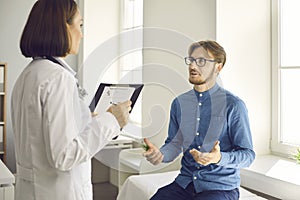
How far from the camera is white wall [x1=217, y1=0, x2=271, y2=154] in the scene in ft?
8.14

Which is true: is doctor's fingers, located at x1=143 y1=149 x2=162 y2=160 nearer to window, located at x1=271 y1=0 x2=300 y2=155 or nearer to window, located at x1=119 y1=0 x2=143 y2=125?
window, located at x1=271 y1=0 x2=300 y2=155

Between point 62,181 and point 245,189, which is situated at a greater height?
point 62,181

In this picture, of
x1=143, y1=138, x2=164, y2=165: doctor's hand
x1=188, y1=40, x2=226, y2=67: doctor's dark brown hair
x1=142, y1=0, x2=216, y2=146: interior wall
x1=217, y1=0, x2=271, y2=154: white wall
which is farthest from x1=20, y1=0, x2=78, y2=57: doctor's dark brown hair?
x1=217, y1=0, x2=271, y2=154: white wall

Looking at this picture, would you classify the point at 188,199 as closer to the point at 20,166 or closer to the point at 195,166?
the point at 195,166

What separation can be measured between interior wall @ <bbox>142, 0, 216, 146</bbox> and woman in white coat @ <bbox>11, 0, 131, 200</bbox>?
1.21 metres

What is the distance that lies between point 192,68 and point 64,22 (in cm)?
78

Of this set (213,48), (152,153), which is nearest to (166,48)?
(213,48)

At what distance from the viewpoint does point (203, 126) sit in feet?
5.90

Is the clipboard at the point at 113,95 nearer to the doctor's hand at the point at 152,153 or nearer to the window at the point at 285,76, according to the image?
the doctor's hand at the point at 152,153

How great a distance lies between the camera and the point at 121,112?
1289 mm

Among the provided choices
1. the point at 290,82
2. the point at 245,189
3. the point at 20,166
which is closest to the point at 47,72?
the point at 20,166

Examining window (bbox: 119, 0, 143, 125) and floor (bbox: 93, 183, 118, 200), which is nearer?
window (bbox: 119, 0, 143, 125)

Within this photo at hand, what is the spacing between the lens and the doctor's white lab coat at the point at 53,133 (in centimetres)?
112

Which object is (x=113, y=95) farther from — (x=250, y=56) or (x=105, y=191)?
(x=105, y=191)
